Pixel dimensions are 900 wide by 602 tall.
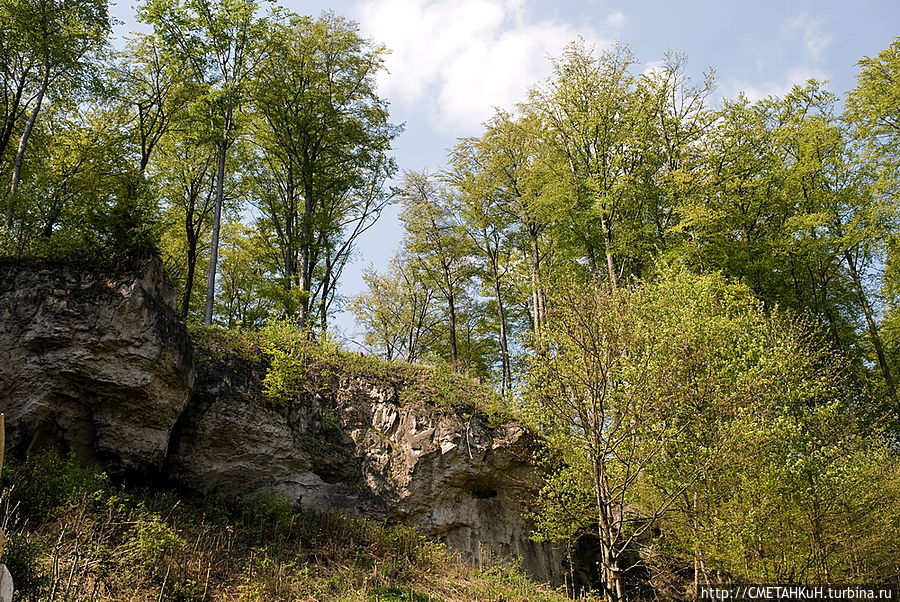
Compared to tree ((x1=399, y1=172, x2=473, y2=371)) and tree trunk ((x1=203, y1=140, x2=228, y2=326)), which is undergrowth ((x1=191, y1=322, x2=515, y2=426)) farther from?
tree ((x1=399, y1=172, x2=473, y2=371))

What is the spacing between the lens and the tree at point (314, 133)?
1803 cm

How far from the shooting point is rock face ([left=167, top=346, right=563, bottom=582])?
39.3 feet

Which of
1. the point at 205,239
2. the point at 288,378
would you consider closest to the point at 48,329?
the point at 288,378

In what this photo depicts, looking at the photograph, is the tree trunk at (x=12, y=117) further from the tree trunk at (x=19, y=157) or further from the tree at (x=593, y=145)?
the tree at (x=593, y=145)

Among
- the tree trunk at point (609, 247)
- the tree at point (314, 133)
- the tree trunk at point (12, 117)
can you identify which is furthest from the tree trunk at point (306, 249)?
the tree trunk at point (609, 247)

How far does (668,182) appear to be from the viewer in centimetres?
1927

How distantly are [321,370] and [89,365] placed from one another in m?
5.42

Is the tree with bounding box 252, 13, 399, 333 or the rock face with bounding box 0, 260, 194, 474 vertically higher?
the tree with bounding box 252, 13, 399, 333

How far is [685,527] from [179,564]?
8679 mm

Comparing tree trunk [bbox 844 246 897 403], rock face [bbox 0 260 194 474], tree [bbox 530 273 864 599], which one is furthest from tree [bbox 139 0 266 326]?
tree trunk [bbox 844 246 897 403]

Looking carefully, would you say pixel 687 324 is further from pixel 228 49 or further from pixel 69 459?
pixel 228 49

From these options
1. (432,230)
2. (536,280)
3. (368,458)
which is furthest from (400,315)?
(368,458)

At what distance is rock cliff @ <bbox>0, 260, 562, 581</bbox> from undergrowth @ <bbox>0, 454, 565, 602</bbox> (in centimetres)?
77

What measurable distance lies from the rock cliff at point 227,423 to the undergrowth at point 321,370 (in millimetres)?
100
